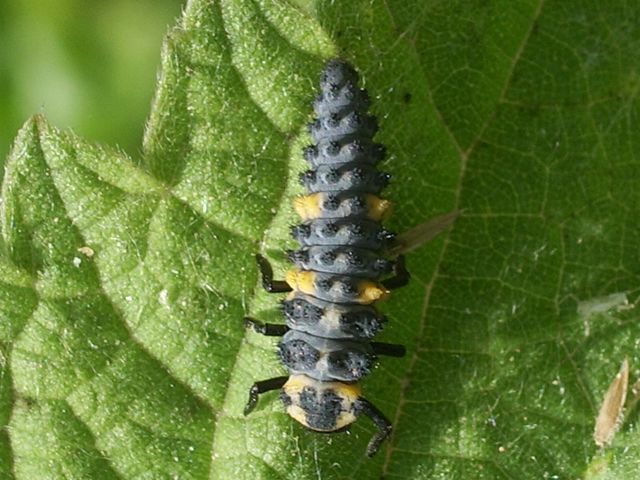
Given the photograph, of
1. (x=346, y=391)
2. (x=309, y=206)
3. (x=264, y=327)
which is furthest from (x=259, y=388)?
(x=309, y=206)

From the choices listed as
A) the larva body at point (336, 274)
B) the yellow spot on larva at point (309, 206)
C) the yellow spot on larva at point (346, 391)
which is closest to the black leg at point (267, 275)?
the larva body at point (336, 274)

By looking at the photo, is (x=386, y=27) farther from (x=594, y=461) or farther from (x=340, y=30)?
(x=594, y=461)

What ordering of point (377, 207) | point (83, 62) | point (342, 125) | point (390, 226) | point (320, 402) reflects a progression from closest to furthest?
point (342, 125), point (377, 207), point (320, 402), point (390, 226), point (83, 62)

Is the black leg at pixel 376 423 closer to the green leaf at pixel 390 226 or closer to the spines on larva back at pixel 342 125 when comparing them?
the green leaf at pixel 390 226

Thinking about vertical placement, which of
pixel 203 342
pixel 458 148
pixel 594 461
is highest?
pixel 458 148

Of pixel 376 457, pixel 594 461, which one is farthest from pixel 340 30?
pixel 594 461

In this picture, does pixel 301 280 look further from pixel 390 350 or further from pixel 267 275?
pixel 390 350

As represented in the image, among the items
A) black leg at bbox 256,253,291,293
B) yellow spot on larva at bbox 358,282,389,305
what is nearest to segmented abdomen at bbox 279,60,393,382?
yellow spot on larva at bbox 358,282,389,305
